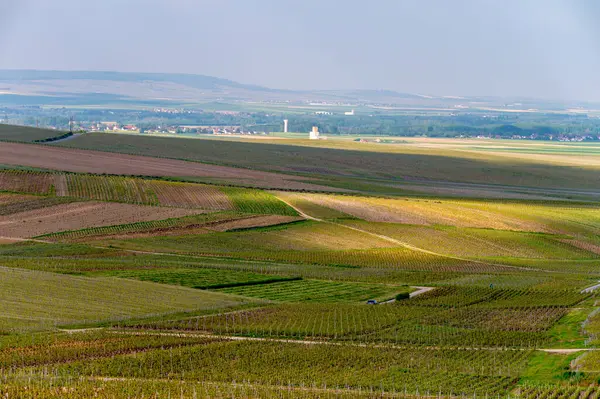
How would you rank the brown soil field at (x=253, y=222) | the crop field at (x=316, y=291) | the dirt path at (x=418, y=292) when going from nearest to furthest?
the crop field at (x=316, y=291) < the dirt path at (x=418, y=292) < the brown soil field at (x=253, y=222)

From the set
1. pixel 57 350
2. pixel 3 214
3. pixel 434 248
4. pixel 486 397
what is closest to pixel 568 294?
pixel 434 248

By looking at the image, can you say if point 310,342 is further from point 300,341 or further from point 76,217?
point 76,217

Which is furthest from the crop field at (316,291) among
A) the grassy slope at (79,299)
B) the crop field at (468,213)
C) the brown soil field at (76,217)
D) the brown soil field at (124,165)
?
the brown soil field at (124,165)

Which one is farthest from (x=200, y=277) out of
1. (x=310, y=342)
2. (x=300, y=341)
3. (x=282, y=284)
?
(x=310, y=342)

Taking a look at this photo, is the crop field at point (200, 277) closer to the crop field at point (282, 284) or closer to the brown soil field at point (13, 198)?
the crop field at point (282, 284)

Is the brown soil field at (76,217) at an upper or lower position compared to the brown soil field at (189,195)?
lower
